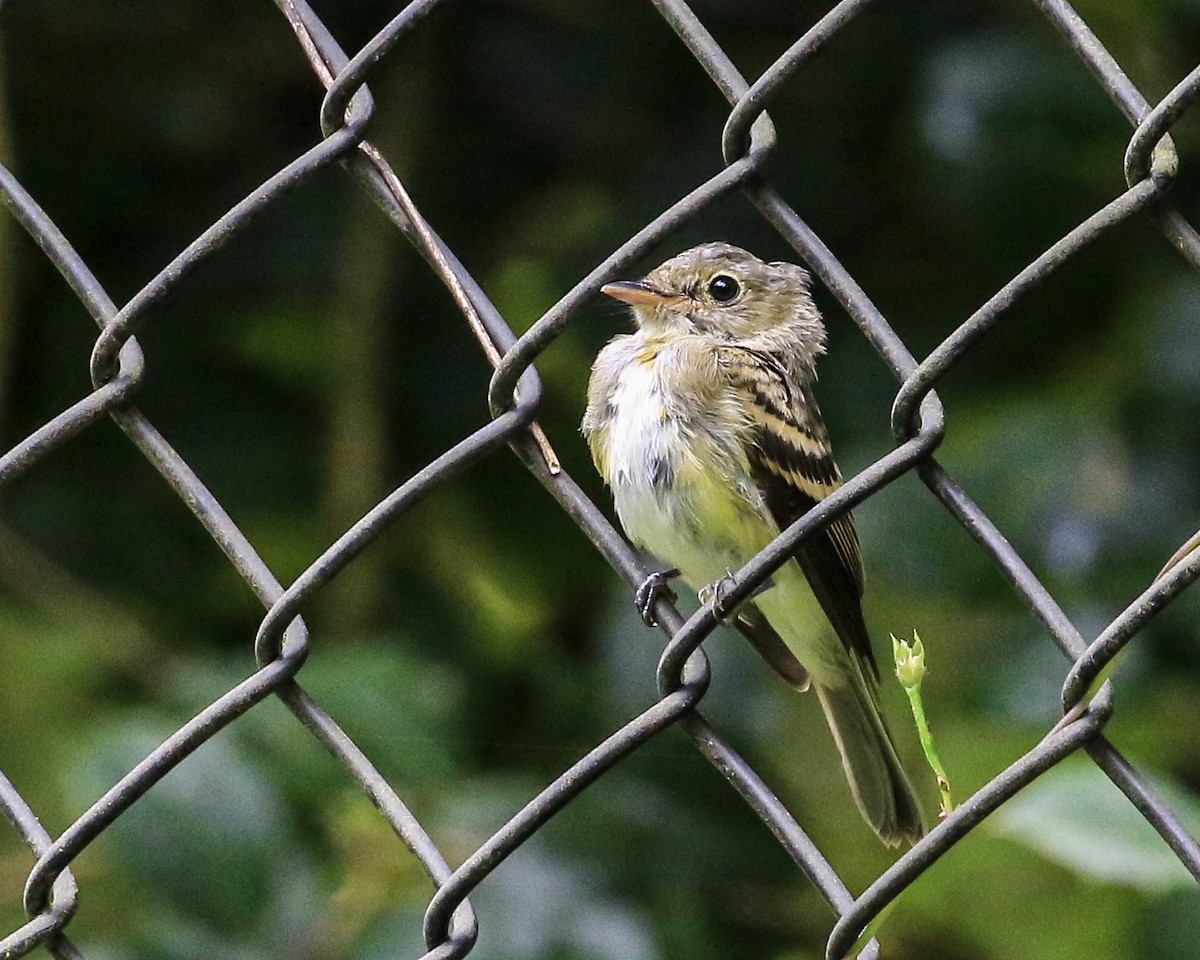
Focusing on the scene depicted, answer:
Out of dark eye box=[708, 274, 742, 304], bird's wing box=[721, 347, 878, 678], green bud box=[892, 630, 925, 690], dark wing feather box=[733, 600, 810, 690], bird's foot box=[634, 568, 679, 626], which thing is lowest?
dark wing feather box=[733, 600, 810, 690]

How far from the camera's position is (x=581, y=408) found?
383 cm

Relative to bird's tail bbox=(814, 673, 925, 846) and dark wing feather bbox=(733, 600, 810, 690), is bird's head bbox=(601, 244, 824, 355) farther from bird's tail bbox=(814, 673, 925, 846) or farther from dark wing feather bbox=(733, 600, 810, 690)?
bird's tail bbox=(814, 673, 925, 846)

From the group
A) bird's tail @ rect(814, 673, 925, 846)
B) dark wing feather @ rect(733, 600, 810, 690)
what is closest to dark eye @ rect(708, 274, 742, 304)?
dark wing feather @ rect(733, 600, 810, 690)

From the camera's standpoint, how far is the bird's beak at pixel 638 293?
2912 millimetres

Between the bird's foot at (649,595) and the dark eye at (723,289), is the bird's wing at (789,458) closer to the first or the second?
the dark eye at (723,289)

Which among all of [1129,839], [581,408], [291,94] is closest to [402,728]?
[581,408]

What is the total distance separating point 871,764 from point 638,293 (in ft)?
2.85

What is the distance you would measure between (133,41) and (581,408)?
4.52ft

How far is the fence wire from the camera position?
1.27m

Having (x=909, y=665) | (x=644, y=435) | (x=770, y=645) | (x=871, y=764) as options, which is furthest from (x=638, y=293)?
(x=909, y=665)

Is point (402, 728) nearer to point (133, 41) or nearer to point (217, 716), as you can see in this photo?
point (217, 716)

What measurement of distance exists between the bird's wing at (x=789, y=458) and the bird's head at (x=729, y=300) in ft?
0.90

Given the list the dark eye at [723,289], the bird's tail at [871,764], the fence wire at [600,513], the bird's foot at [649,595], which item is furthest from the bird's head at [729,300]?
the fence wire at [600,513]

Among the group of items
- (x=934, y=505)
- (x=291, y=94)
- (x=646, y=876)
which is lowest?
(x=646, y=876)
